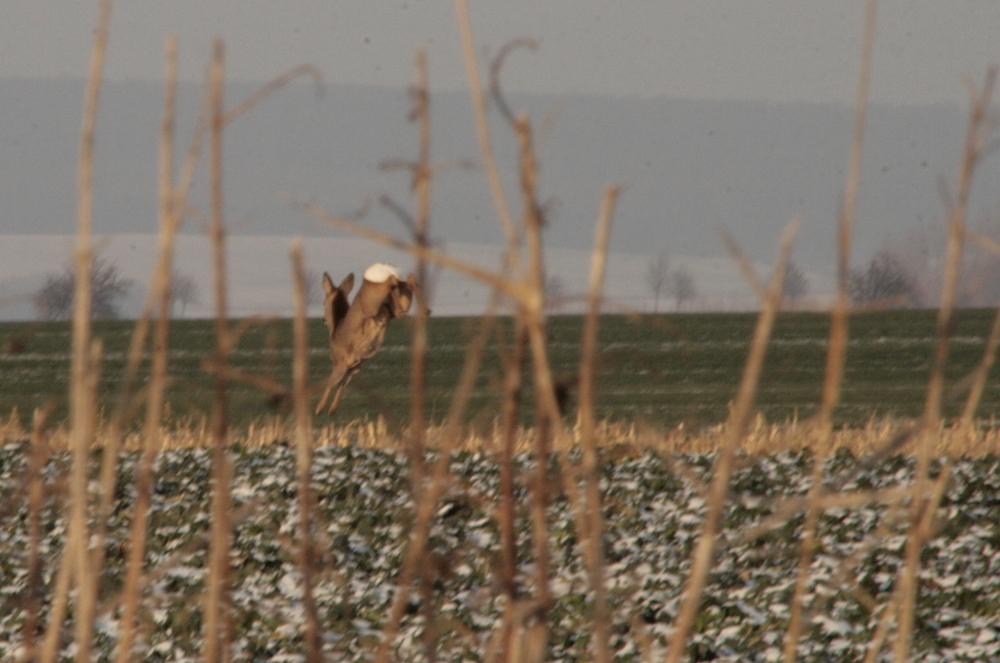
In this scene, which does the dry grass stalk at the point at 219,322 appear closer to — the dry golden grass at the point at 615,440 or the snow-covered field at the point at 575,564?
the snow-covered field at the point at 575,564

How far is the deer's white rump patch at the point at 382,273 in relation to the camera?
412 inches

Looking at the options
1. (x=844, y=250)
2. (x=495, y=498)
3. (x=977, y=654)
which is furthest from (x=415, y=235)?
(x=495, y=498)

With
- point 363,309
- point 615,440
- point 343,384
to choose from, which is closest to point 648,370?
point 615,440

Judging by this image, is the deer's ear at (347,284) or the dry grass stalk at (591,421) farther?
the deer's ear at (347,284)

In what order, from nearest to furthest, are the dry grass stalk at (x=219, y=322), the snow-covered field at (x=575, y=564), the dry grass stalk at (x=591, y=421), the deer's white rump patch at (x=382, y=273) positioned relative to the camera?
the dry grass stalk at (x=591, y=421)
the dry grass stalk at (x=219, y=322)
the snow-covered field at (x=575, y=564)
the deer's white rump patch at (x=382, y=273)

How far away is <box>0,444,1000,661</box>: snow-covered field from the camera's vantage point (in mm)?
6129

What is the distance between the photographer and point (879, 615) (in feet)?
20.1

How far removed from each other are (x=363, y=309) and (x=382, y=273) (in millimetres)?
471

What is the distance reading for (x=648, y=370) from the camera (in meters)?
17.5

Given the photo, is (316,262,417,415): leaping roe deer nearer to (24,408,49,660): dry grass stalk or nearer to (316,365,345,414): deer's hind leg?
(316,365,345,414): deer's hind leg

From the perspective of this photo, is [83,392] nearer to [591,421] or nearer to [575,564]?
[591,421]

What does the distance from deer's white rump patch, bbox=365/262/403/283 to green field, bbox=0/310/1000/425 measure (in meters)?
5.11

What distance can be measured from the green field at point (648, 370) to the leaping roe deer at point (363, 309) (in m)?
4.72

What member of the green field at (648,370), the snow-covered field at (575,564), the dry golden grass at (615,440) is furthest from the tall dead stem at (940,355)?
the green field at (648,370)
